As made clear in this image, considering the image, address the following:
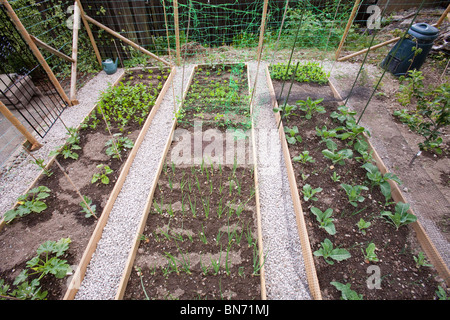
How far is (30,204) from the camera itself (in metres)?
2.12

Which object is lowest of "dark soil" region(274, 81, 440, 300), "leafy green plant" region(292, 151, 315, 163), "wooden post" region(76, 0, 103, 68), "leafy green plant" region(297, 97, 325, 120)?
"dark soil" region(274, 81, 440, 300)

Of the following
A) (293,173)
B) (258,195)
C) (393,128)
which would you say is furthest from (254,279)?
(393,128)

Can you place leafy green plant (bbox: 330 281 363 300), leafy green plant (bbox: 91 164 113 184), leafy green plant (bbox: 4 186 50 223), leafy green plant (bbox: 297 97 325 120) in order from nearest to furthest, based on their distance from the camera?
1. leafy green plant (bbox: 330 281 363 300)
2. leafy green plant (bbox: 4 186 50 223)
3. leafy green plant (bbox: 91 164 113 184)
4. leafy green plant (bbox: 297 97 325 120)

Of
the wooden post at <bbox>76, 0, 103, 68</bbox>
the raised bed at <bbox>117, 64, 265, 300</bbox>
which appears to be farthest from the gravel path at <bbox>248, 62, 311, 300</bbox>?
the wooden post at <bbox>76, 0, 103, 68</bbox>

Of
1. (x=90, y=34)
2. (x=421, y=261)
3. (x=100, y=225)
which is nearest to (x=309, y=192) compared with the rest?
(x=421, y=261)

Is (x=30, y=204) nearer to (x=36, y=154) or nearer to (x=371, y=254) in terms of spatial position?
(x=36, y=154)

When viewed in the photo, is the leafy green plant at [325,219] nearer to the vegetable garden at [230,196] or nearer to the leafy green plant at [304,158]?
the vegetable garden at [230,196]

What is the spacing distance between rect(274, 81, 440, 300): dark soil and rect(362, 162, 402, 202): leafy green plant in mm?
85

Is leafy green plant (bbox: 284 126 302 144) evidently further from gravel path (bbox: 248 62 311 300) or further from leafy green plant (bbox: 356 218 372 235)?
leafy green plant (bbox: 356 218 372 235)

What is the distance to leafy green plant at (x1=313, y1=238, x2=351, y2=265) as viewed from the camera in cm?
173

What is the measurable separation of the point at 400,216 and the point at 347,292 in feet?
2.92

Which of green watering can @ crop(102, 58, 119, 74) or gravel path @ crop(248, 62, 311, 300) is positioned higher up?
green watering can @ crop(102, 58, 119, 74)

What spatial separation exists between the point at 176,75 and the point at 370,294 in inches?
172

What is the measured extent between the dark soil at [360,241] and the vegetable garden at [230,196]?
1 cm
